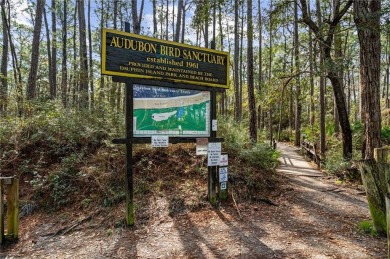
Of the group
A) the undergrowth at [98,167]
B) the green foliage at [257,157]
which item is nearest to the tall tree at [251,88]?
the undergrowth at [98,167]

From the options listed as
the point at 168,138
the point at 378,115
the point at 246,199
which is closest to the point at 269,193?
the point at 246,199

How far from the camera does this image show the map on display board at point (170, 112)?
510cm

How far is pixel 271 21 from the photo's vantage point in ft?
32.9

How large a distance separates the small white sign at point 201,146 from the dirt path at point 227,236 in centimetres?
119

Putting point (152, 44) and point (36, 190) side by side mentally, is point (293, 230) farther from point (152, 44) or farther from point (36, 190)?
point (36, 190)

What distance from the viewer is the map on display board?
5102 millimetres

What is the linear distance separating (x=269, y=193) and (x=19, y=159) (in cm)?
657

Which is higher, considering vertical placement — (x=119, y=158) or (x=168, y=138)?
(x=168, y=138)

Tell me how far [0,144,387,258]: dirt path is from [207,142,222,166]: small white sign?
954mm

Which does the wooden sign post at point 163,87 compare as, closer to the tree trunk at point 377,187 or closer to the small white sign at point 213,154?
the small white sign at point 213,154

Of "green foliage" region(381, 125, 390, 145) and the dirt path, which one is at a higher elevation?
"green foliage" region(381, 125, 390, 145)

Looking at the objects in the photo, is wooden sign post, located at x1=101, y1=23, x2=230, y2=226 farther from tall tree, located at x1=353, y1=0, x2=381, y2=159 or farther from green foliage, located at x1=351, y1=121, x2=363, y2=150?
green foliage, located at x1=351, y1=121, x2=363, y2=150

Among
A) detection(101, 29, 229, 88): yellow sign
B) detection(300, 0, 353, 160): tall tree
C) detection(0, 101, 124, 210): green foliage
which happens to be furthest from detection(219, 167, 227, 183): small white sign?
detection(300, 0, 353, 160): tall tree

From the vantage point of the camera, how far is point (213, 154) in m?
5.96
